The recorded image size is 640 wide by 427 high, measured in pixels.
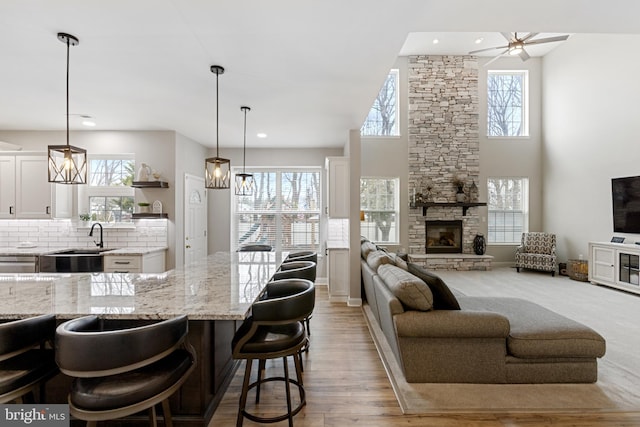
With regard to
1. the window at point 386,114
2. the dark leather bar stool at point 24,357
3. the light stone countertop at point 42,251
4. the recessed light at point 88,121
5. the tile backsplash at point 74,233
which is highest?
the window at point 386,114

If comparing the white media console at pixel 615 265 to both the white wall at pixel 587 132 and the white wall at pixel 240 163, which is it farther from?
the white wall at pixel 240 163

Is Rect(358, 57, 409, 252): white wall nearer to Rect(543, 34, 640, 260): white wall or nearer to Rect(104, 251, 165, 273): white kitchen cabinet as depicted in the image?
Rect(543, 34, 640, 260): white wall

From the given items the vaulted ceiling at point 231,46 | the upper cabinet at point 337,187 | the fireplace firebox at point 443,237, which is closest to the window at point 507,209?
Answer: the fireplace firebox at point 443,237

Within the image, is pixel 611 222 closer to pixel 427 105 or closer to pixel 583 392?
pixel 427 105

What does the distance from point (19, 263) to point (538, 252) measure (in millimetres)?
9646

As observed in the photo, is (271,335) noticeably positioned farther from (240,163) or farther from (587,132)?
(587,132)

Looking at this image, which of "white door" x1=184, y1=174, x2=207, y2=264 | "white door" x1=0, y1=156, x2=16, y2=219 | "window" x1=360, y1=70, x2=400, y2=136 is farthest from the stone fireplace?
"white door" x1=0, y1=156, x2=16, y2=219

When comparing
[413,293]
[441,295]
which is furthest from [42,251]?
[441,295]

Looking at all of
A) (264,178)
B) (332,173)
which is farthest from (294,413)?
(264,178)

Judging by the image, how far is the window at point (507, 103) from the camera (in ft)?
25.7

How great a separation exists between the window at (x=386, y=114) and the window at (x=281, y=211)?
258 cm

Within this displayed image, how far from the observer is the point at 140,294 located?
77.0 inches

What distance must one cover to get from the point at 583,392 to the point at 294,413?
2192 millimetres

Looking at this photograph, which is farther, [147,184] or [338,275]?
[338,275]
